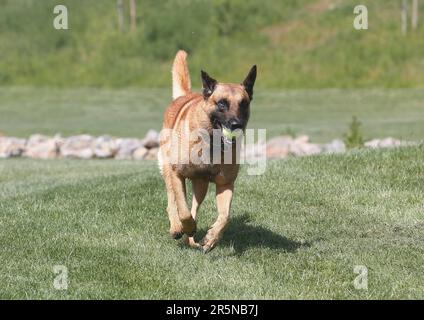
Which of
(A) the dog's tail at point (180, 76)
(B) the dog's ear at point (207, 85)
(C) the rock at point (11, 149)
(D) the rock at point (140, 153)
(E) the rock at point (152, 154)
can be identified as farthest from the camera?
(C) the rock at point (11, 149)

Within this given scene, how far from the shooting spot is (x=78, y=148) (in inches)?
841

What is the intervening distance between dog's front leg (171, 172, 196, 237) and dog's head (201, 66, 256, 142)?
2.25ft

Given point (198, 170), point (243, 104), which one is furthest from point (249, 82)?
point (198, 170)

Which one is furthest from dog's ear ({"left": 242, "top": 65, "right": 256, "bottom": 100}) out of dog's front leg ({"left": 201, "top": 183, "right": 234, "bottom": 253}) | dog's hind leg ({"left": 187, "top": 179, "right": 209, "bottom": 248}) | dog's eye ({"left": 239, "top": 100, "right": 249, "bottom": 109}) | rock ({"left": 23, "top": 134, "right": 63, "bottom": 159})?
rock ({"left": 23, "top": 134, "right": 63, "bottom": 159})

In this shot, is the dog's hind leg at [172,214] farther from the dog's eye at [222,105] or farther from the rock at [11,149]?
the rock at [11,149]

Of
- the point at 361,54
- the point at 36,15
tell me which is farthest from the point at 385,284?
the point at 36,15

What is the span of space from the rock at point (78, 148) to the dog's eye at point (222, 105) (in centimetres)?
1314

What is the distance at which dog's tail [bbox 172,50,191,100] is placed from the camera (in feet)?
32.3

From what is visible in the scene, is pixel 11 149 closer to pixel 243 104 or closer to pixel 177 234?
pixel 177 234

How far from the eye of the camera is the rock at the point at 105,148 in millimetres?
20781

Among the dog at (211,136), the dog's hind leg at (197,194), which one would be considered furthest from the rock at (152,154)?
the dog at (211,136)

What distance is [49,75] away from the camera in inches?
1512

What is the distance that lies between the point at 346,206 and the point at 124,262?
10.4 ft
